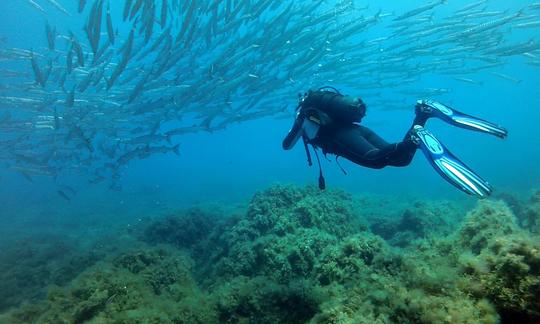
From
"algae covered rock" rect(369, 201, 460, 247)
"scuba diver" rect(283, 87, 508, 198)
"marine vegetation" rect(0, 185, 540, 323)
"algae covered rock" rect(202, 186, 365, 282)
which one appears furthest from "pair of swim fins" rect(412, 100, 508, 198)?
"algae covered rock" rect(369, 201, 460, 247)

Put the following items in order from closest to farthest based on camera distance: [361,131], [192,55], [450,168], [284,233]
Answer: [450,168]
[361,131]
[284,233]
[192,55]

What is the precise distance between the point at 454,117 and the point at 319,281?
2.71m

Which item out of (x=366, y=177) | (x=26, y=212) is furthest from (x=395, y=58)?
(x=26, y=212)

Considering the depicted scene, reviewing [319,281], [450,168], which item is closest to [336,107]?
[450,168]

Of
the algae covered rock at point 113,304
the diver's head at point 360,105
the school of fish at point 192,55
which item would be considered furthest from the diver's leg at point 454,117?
the school of fish at point 192,55

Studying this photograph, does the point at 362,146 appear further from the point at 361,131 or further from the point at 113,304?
the point at 113,304

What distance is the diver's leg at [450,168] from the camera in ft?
12.1

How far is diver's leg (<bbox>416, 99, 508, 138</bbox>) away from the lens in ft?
14.2

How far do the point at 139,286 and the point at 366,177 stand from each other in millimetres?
34457

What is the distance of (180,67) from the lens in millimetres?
16797

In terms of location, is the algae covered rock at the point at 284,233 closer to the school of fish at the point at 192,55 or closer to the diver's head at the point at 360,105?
the diver's head at the point at 360,105

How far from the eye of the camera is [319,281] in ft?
15.3

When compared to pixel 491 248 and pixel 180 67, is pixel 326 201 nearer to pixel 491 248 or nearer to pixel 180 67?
pixel 491 248

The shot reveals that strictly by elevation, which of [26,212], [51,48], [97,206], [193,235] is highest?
[51,48]
